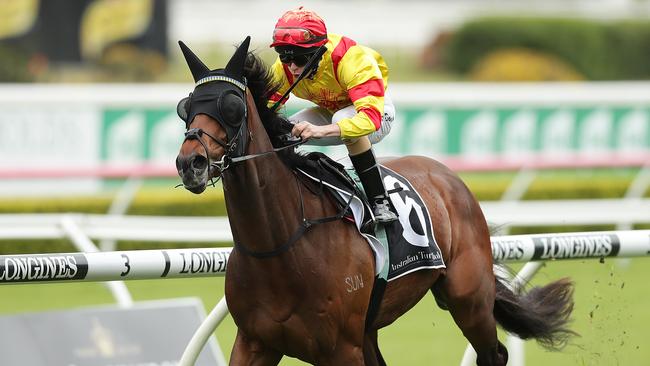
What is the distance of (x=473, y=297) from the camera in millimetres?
4531

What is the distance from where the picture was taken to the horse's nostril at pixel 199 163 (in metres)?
3.32

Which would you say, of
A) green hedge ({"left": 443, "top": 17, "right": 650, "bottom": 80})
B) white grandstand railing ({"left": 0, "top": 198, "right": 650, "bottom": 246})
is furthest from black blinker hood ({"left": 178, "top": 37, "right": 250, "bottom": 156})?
green hedge ({"left": 443, "top": 17, "right": 650, "bottom": 80})

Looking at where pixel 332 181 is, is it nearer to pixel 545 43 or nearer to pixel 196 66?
pixel 196 66

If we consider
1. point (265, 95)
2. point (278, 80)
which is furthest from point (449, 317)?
point (265, 95)

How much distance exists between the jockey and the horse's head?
1.00ft

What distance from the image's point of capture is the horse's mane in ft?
12.5

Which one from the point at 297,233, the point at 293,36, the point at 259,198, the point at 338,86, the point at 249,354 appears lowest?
the point at 249,354

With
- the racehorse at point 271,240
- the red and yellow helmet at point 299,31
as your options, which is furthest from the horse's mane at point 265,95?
the red and yellow helmet at point 299,31

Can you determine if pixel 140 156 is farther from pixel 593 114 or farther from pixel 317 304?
pixel 317 304

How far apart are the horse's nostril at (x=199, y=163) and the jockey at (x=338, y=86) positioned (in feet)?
1.69

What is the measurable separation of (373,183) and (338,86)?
358mm

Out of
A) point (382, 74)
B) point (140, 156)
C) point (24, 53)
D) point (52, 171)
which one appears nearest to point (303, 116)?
point (382, 74)

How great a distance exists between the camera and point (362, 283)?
388 centimetres

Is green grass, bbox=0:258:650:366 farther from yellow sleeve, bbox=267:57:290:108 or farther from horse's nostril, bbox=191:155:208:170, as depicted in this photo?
horse's nostril, bbox=191:155:208:170
